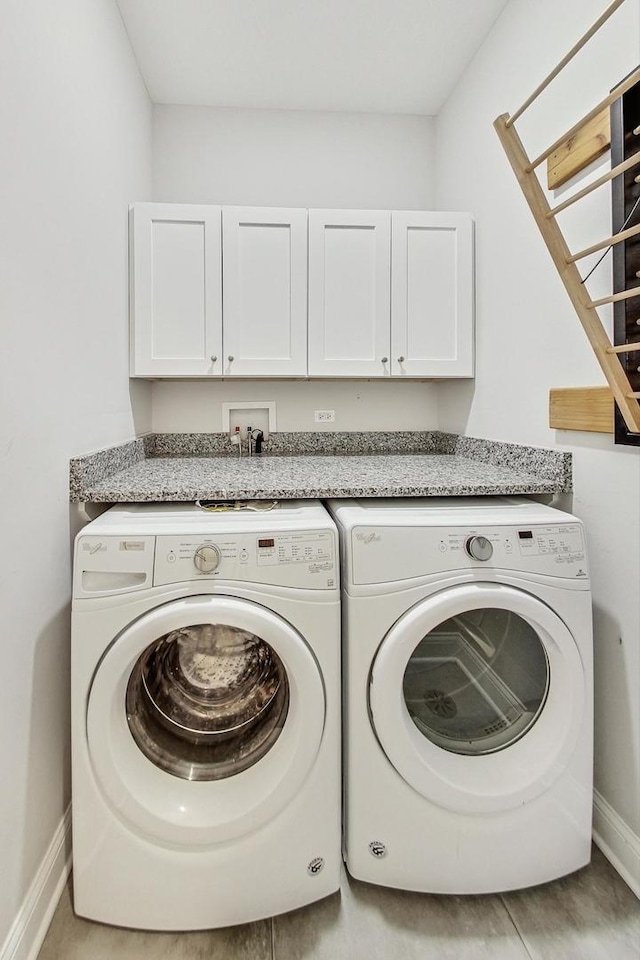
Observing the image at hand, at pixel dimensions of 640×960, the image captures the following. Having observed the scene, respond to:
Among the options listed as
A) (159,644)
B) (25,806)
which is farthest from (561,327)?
(25,806)

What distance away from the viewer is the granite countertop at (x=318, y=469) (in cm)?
158

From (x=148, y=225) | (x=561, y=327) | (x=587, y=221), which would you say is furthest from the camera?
(x=148, y=225)

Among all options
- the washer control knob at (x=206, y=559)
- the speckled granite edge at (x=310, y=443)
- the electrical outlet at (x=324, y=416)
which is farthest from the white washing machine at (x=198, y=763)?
the electrical outlet at (x=324, y=416)

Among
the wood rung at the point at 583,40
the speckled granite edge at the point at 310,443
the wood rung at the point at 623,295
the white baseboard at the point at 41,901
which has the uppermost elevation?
the wood rung at the point at 583,40

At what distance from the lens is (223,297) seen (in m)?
2.20

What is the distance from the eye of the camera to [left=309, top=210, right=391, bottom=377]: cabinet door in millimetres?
2232

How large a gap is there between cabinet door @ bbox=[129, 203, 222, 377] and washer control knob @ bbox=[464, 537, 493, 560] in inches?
52.9

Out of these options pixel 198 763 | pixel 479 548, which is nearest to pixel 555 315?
pixel 479 548

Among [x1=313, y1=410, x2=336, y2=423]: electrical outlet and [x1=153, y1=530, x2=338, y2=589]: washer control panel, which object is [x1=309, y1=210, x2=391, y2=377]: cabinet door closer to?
[x1=313, y1=410, x2=336, y2=423]: electrical outlet

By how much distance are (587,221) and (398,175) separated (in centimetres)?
138

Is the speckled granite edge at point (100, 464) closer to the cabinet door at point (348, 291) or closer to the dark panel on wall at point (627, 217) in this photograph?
the cabinet door at point (348, 291)

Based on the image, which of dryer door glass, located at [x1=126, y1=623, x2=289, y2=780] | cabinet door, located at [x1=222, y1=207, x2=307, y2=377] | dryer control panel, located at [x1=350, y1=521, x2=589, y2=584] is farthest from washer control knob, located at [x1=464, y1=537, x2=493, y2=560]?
cabinet door, located at [x1=222, y1=207, x2=307, y2=377]

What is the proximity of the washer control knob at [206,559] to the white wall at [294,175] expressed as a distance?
1381 millimetres

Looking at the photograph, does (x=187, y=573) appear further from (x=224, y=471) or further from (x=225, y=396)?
(x=225, y=396)
